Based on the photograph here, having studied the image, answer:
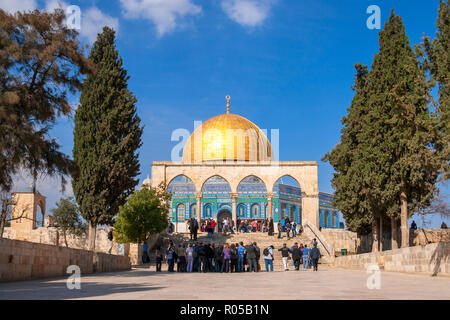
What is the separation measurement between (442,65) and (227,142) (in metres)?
32.7

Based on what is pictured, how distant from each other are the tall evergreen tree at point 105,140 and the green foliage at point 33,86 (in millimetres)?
8749

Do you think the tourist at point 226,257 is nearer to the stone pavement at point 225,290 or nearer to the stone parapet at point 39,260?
the stone parapet at point 39,260

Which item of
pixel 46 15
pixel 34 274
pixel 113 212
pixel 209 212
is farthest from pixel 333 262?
pixel 209 212

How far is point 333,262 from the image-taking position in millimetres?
22031

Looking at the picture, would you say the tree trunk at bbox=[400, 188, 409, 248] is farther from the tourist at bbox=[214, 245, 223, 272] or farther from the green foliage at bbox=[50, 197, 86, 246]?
the green foliage at bbox=[50, 197, 86, 246]

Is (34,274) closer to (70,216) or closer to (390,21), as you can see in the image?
(390,21)

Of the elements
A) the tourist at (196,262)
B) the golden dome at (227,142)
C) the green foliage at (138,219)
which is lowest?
the tourist at (196,262)

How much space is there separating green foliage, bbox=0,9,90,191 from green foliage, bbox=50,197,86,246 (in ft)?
52.0

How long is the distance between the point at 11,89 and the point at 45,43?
1587 mm

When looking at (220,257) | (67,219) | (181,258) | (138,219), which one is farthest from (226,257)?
(67,219)

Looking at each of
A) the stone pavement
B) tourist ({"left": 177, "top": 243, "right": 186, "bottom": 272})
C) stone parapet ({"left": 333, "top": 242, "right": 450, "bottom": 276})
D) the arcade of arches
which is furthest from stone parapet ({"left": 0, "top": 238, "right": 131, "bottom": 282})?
the arcade of arches

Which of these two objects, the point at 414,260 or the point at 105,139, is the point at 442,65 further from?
the point at 105,139

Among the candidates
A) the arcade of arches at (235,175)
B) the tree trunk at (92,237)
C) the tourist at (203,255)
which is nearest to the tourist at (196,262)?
the tourist at (203,255)

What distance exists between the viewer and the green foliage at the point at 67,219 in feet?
91.0
